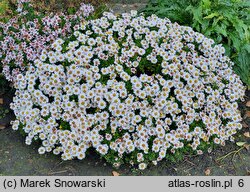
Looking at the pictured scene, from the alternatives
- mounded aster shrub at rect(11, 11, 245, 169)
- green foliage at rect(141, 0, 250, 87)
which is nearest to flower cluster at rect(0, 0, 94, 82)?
mounded aster shrub at rect(11, 11, 245, 169)

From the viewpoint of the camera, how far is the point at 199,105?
13.8ft

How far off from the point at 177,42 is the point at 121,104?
0.99m

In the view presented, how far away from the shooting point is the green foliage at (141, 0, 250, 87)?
4855 millimetres

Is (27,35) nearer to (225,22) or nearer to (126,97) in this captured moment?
(126,97)

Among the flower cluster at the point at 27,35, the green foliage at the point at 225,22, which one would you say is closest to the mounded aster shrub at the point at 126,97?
the flower cluster at the point at 27,35

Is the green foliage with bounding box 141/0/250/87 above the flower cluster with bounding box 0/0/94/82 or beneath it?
above

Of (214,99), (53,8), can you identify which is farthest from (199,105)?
(53,8)

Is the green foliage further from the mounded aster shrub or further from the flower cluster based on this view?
the flower cluster

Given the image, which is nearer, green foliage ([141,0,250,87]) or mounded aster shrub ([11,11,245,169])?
mounded aster shrub ([11,11,245,169])

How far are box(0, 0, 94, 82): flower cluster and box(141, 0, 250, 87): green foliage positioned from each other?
119cm

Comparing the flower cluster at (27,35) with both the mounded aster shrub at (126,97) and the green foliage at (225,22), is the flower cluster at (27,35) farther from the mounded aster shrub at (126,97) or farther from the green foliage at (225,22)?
the green foliage at (225,22)

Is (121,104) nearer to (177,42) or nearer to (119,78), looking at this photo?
(119,78)

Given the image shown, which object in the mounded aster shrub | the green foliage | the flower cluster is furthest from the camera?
the green foliage

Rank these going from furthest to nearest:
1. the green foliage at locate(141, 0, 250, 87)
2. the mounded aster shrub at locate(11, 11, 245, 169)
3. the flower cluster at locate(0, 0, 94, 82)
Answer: the green foliage at locate(141, 0, 250, 87), the flower cluster at locate(0, 0, 94, 82), the mounded aster shrub at locate(11, 11, 245, 169)
